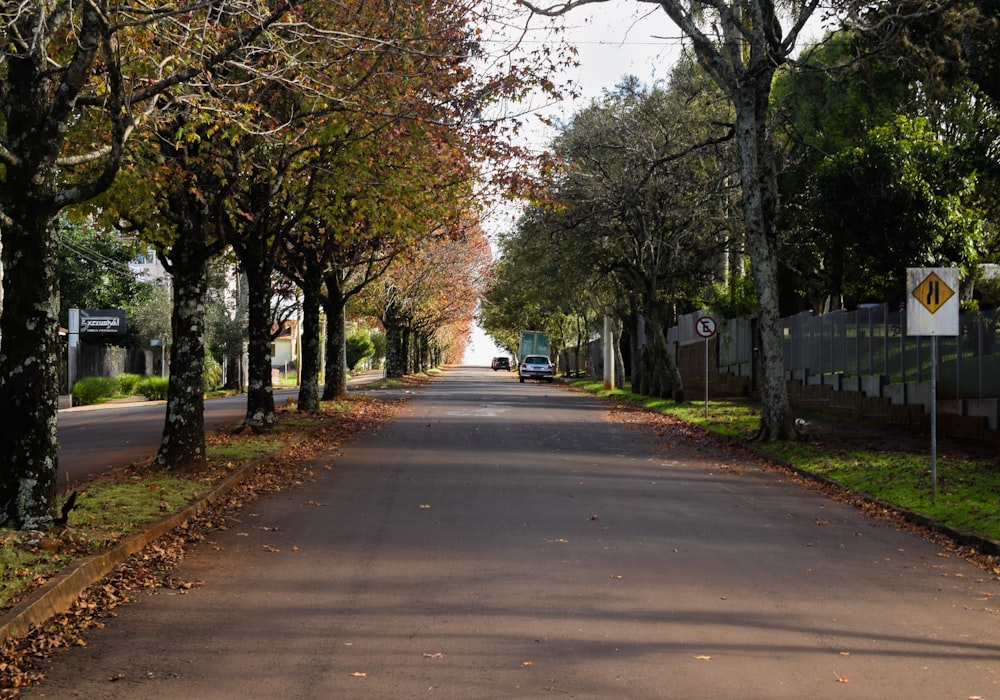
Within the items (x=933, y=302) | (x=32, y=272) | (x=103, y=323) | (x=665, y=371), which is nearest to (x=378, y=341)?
(x=103, y=323)

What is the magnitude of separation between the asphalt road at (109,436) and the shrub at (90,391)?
4.72 m

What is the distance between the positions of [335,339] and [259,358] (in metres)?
13.7

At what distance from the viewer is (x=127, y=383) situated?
48.2 metres

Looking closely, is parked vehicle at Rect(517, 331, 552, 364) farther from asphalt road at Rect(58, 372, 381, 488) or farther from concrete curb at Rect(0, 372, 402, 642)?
concrete curb at Rect(0, 372, 402, 642)

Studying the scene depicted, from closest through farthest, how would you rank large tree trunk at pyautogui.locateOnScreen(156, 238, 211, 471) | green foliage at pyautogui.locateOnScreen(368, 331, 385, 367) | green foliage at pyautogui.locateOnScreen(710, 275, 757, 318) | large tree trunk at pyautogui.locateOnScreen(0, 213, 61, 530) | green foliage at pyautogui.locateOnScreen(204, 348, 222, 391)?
large tree trunk at pyautogui.locateOnScreen(0, 213, 61, 530)
large tree trunk at pyautogui.locateOnScreen(156, 238, 211, 471)
green foliage at pyautogui.locateOnScreen(710, 275, 757, 318)
green foliage at pyautogui.locateOnScreen(204, 348, 222, 391)
green foliage at pyautogui.locateOnScreen(368, 331, 385, 367)

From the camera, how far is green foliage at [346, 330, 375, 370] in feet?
348

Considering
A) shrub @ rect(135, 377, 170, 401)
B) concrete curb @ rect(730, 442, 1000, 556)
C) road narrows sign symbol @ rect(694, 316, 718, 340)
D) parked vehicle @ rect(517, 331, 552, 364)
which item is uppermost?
parked vehicle @ rect(517, 331, 552, 364)

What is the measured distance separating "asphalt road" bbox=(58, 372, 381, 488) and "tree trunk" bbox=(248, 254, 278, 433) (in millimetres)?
1949

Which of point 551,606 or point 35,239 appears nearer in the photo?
point 551,606

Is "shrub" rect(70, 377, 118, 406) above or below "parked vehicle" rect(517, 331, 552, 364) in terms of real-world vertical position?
below

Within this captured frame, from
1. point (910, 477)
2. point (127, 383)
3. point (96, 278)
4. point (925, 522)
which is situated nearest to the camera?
point (925, 522)

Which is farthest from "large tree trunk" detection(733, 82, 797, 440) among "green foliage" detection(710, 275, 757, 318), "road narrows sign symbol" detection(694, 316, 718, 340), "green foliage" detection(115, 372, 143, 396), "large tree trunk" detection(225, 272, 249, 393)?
"large tree trunk" detection(225, 272, 249, 393)

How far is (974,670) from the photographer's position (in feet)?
22.6

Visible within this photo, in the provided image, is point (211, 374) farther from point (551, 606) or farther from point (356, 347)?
point (356, 347)
